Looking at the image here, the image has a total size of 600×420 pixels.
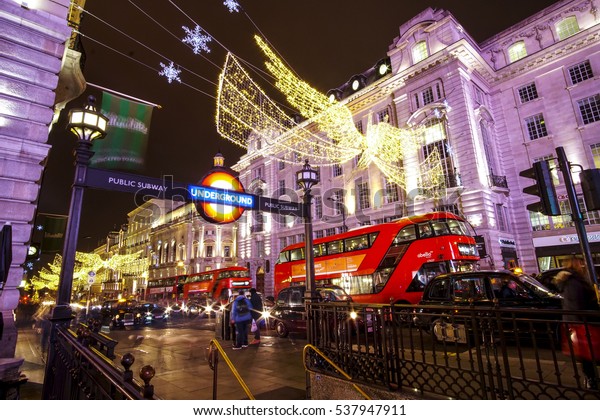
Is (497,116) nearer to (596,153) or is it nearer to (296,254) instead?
(596,153)

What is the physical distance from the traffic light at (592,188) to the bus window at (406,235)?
25.8ft

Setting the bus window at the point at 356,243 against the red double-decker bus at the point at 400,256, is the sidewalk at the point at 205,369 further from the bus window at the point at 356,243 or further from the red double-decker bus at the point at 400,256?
the bus window at the point at 356,243

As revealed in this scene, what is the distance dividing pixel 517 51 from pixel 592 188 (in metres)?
25.9

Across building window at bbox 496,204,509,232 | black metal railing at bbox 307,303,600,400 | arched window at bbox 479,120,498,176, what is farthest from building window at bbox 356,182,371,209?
black metal railing at bbox 307,303,600,400

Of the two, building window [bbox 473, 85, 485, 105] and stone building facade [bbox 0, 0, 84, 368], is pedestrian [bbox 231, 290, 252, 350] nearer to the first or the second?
stone building facade [bbox 0, 0, 84, 368]

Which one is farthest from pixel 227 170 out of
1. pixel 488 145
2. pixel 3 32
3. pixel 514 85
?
pixel 514 85

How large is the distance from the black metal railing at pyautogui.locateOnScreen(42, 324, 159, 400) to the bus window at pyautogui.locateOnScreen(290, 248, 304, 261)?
13.8m

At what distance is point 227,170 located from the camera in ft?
24.6

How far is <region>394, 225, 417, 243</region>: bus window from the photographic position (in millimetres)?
14242

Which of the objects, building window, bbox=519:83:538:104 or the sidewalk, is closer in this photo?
the sidewalk

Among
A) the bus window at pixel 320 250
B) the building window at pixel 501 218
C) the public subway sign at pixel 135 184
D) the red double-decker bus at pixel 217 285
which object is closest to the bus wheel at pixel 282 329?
the bus window at pixel 320 250

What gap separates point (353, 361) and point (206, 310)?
20826 millimetres

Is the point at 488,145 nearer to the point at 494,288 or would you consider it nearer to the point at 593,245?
the point at 593,245

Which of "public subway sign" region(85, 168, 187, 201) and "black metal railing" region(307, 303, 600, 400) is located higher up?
"public subway sign" region(85, 168, 187, 201)
